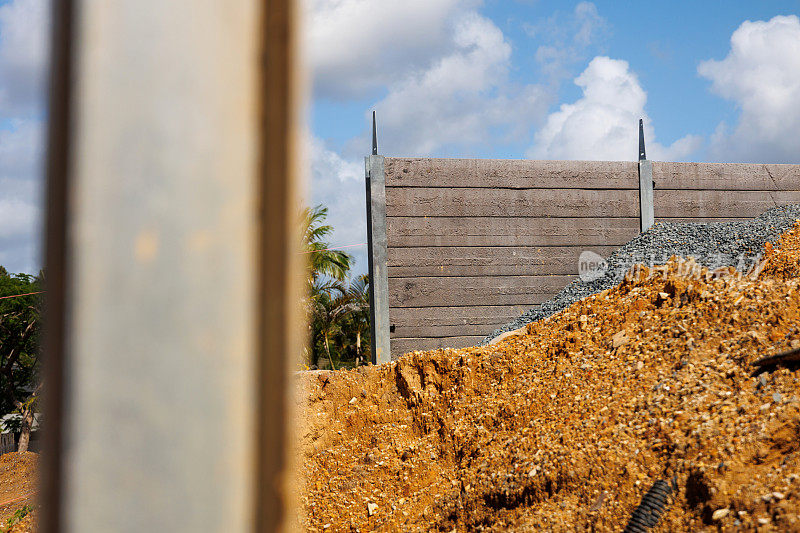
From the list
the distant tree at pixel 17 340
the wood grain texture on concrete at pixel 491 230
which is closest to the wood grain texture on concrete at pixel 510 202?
the wood grain texture on concrete at pixel 491 230

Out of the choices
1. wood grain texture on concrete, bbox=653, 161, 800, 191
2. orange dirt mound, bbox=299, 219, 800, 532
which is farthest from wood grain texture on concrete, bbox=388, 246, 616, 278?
orange dirt mound, bbox=299, 219, 800, 532

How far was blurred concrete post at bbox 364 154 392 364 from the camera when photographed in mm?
5266

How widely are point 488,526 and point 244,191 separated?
7.99ft

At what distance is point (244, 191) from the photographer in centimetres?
52

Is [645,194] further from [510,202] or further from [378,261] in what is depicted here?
[378,261]

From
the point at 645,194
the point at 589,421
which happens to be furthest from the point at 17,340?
the point at 589,421

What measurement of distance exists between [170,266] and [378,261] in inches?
188

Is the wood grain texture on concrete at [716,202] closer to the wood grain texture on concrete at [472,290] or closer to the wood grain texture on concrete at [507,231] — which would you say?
the wood grain texture on concrete at [507,231]

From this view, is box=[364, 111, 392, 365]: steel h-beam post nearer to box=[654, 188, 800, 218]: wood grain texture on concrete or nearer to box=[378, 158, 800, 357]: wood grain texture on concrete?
box=[378, 158, 800, 357]: wood grain texture on concrete

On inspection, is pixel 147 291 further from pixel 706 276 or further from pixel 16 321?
pixel 16 321

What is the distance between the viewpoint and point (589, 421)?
269 cm

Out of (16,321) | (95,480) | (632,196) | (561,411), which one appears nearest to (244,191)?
(95,480)

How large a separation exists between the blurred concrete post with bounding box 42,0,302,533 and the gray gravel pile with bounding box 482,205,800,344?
4.85 m

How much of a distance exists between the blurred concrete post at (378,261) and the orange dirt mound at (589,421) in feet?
3.39
